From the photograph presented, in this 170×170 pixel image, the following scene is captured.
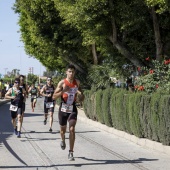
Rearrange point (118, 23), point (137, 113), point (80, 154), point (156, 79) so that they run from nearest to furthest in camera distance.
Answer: point (80, 154) → point (137, 113) → point (156, 79) → point (118, 23)

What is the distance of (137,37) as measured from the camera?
20000 millimetres

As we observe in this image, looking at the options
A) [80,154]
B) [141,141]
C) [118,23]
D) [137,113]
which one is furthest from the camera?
[118,23]

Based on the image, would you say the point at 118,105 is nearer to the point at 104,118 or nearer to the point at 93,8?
the point at 104,118

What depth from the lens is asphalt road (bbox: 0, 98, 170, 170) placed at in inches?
358

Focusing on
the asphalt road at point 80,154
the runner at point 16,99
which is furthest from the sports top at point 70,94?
the runner at point 16,99

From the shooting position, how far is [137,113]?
1270 centimetres

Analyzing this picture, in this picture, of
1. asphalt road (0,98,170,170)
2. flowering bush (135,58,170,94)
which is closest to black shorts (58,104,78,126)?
asphalt road (0,98,170,170)

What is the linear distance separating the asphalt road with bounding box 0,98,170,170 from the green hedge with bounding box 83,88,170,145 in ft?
1.51

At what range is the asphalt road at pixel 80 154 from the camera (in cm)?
909

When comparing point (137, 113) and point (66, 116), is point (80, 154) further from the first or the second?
point (137, 113)

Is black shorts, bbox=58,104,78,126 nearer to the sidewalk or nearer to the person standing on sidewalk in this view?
the person standing on sidewalk

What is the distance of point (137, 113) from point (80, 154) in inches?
111

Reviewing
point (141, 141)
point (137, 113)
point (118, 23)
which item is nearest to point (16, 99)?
point (137, 113)

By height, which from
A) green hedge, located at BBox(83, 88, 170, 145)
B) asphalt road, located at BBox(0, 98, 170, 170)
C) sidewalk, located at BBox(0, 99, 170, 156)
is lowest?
asphalt road, located at BBox(0, 98, 170, 170)
